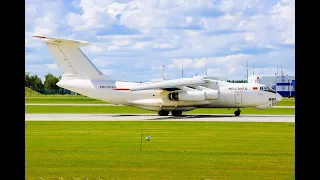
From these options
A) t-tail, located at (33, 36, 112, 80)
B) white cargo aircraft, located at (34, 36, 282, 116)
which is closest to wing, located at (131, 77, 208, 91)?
white cargo aircraft, located at (34, 36, 282, 116)

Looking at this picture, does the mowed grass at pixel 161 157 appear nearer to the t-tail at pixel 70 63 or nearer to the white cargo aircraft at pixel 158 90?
the white cargo aircraft at pixel 158 90

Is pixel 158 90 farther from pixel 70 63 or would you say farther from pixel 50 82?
pixel 50 82

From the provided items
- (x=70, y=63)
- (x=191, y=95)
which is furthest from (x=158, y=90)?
(x=70, y=63)

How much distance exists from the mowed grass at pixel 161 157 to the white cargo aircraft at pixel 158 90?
15738mm

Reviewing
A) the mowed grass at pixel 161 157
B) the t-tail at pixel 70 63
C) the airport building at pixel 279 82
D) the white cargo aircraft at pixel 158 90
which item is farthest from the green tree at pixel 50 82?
the mowed grass at pixel 161 157

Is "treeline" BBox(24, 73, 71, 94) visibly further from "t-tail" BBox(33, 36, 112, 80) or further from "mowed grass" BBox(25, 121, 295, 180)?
"mowed grass" BBox(25, 121, 295, 180)

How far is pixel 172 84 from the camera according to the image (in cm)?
3531

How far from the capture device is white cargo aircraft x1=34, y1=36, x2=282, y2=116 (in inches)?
1390

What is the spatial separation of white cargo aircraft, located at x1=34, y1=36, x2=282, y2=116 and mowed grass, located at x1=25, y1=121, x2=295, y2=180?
51.6 ft

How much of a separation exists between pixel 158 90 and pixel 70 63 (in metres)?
6.91

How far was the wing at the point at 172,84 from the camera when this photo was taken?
114 feet
